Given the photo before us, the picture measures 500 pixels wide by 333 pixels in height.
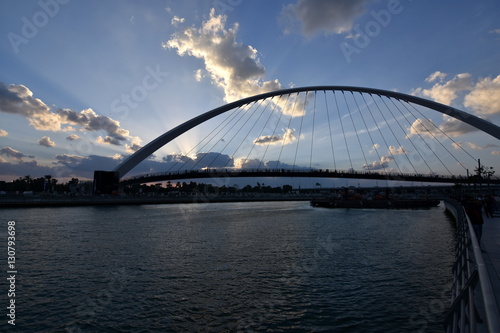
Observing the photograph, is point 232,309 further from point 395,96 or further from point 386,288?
point 395,96

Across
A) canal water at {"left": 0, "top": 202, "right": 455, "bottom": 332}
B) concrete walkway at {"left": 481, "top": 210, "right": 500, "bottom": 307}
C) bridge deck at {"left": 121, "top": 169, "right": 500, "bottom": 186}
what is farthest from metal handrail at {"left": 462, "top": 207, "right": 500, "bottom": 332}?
bridge deck at {"left": 121, "top": 169, "right": 500, "bottom": 186}

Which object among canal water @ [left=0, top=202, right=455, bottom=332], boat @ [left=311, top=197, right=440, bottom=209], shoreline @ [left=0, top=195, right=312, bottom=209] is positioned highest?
shoreline @ [left=0, top=195, right=312, bottom=209]

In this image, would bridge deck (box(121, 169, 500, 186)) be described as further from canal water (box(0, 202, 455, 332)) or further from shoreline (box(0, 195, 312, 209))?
canal water (box(0, 202, 455, 332))

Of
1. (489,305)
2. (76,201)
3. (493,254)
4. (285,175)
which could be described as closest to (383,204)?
(285,175)

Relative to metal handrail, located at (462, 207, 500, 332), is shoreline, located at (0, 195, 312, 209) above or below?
below

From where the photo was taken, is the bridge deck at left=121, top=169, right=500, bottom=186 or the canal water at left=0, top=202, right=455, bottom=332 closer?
the canal water at left=0, top=202, right=455, bottom=332

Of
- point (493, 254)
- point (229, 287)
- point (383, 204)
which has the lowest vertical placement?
point (383, 204)

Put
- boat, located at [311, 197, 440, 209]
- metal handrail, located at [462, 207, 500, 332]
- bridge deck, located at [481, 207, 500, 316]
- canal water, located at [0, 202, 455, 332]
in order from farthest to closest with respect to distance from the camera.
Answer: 1. boat, located at [311, 197, 440, 209]
2. canal water, located at [0, 202, 455, 332]
3. bridge deck, located at [481, 207, 500, 316]
4. metal handrail, located at [462, 207, 500, 332]

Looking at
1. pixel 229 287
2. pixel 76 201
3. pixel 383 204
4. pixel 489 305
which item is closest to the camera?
pixel 489 305

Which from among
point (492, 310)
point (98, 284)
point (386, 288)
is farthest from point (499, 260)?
point (98, 284)

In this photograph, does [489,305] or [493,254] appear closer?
[489,305]

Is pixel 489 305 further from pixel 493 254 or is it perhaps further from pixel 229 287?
pixel 229 287

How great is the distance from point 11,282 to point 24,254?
5924 mm

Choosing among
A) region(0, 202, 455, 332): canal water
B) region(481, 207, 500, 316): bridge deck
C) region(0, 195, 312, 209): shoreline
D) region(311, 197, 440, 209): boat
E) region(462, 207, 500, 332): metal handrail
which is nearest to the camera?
region(462, 207, 500, 332): metal handrail
